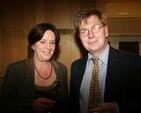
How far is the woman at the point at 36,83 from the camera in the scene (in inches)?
46.6

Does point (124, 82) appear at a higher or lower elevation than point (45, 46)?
lower

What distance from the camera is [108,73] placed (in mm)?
1116

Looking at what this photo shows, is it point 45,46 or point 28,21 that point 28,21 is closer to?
point 28,21

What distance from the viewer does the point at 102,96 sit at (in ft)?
3.70

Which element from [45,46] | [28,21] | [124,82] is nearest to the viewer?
[124,82]

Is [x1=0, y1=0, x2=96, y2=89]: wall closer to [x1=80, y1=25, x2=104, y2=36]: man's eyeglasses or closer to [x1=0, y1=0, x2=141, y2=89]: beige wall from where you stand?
[x1=0, y1=0, x2=141, y2=89]: beige wall

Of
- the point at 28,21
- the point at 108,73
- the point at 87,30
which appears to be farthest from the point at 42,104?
the point at 28,21

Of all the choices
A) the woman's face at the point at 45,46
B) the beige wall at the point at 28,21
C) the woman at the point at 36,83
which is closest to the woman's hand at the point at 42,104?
the woman at the point at 36,83

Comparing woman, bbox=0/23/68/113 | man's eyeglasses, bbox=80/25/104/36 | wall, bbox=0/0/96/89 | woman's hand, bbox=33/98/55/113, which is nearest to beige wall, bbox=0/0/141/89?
wall, bbox=0/0/96/89

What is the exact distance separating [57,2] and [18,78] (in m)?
1.23

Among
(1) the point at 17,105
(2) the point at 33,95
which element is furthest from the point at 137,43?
(1) the point at 17,105

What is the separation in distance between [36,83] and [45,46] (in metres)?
0.37

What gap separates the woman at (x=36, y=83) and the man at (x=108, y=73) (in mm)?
217

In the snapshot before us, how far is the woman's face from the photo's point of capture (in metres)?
1.26
